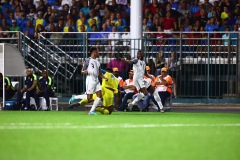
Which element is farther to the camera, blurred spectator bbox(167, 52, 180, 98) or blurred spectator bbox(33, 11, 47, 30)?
blurred spectator bbox(33, 11, 47, 30)

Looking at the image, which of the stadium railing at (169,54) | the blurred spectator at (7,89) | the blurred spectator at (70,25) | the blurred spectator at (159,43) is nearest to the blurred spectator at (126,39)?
the stadium railing at (169,54)

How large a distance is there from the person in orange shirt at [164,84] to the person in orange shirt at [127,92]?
38.4 inches

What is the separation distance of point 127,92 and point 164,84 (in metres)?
1.41

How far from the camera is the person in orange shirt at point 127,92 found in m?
31.4

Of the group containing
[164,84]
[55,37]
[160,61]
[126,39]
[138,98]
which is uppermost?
[55,37]

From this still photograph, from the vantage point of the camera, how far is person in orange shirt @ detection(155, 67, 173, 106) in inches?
1228

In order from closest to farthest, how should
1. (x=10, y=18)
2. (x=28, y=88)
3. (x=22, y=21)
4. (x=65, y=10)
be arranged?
(x=28, y=88)
(x=65, y=10)
(x=22, y=21)
(x=10, y=18)

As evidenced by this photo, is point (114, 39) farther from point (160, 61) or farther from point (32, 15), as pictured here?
point (32, 15)

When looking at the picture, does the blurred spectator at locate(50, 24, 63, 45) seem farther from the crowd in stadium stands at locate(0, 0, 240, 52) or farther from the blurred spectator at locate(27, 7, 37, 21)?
the blurred spectator at locate(27, 7, 37, 21)

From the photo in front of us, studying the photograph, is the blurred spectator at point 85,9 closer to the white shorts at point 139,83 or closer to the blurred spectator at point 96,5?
the blurred spectator at point 96,5

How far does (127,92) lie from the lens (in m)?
31.7

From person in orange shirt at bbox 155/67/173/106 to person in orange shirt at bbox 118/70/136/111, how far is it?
0.98m

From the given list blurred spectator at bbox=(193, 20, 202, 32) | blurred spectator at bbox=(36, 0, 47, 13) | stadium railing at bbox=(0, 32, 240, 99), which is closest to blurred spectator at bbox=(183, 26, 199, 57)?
stadium railing at bbox=(0, 32, 240, 99)

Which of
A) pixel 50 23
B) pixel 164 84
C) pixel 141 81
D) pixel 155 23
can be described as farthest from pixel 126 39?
pixel 50 23
